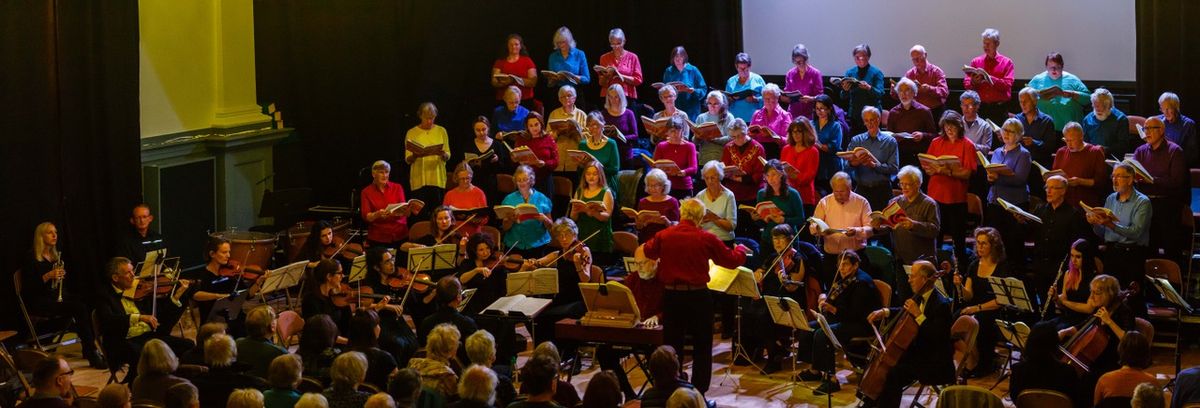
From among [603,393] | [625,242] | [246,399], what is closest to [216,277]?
[625,242]

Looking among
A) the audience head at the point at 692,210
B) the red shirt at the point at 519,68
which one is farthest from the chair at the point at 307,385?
the red shirt at the point at 519,68

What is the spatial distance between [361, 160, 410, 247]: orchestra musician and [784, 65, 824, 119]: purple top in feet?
12.1

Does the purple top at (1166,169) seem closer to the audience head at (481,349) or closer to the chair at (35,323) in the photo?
the audience head at (481,349)

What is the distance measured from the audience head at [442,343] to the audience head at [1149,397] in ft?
11.1

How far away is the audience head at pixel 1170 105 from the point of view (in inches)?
436

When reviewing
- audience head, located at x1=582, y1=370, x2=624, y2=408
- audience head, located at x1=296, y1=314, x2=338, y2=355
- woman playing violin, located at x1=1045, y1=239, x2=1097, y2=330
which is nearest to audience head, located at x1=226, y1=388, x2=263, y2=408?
audience head, located at x1=296, y1=314, x2=338, y2=355

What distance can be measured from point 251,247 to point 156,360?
166 inches

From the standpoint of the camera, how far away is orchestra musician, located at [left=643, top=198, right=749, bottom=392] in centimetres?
884

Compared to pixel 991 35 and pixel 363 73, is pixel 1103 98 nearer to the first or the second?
pixel 991 35

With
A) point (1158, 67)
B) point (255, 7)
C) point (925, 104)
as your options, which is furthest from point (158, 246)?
point (1158, 67)

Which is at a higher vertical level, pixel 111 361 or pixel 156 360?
pixel 156 360

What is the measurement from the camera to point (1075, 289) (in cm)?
915

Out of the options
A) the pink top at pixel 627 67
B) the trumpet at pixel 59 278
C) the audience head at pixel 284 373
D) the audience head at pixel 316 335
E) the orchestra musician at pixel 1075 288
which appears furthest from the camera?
the pink top at pixel 627 67

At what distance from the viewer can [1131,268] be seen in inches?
391
